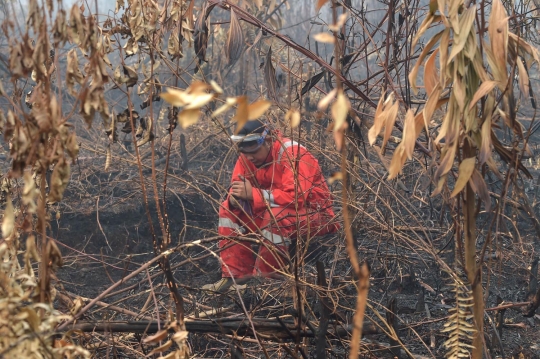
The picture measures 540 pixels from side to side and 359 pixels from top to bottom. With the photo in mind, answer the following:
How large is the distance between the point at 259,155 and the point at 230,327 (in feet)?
5.78

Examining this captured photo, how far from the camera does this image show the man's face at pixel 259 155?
12.2 ft

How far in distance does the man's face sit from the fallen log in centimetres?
165

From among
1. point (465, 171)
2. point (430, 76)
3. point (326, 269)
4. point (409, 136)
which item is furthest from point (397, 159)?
point (326, 269)

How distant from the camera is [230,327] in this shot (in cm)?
209

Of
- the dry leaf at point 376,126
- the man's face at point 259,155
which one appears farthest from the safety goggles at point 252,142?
the dry leaf at point 376,126

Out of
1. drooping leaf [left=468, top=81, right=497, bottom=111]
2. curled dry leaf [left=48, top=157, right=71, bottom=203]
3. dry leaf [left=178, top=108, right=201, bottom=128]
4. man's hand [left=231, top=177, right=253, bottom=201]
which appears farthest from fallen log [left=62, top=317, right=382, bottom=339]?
man's hand [left=231, top=177, right=253, bottom=201]

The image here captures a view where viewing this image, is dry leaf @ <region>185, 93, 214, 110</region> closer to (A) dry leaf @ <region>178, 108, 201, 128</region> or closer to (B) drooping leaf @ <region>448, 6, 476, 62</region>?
(A) dry leaf @ <region>178, 108, 201, 128</region>

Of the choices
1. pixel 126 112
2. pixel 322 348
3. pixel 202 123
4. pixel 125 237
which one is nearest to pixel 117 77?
pixel 126 112

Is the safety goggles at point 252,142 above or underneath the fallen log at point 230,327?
above

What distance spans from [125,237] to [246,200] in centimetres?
129

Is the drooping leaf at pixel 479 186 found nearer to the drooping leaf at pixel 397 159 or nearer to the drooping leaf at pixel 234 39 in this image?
the drooping leaf at pixel 397 159

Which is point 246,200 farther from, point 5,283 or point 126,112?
point 5,283

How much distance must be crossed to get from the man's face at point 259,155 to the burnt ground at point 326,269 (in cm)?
29

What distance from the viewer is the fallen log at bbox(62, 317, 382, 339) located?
1.98 metres
